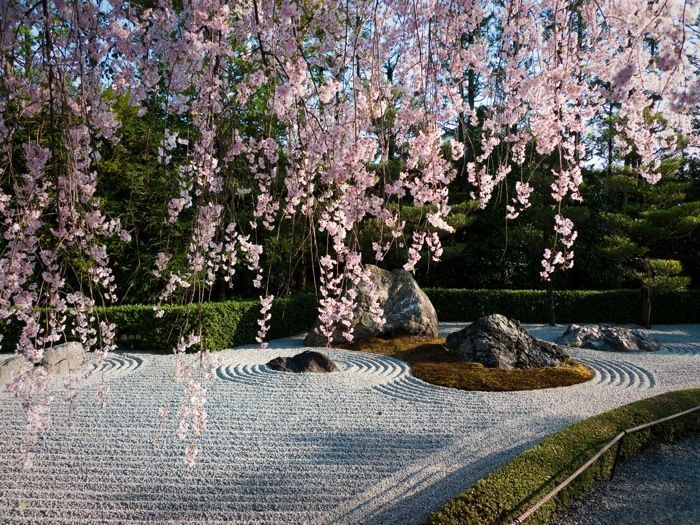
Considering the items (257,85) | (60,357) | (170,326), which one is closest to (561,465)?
(257,85)

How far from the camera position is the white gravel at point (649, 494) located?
10.7 ft

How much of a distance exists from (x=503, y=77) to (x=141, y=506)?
10.4 feet

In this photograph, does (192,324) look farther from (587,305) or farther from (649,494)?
(587,305)

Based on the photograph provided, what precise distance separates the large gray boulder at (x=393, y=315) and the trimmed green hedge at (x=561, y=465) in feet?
12.5

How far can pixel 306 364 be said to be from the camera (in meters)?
6.39

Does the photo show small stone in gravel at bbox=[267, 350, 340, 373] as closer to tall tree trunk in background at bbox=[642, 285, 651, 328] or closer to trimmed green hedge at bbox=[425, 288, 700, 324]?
trimmed green hedge at bbox=[425, 288, 700, 324]

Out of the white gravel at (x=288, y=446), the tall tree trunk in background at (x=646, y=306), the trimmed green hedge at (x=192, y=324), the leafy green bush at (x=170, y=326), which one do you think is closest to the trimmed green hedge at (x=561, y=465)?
the white gravel at (x=288, y=446)

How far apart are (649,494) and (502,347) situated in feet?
10.9

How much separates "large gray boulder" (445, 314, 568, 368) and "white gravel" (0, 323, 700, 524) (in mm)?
688

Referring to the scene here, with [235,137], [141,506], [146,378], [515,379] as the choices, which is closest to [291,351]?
[146,378]

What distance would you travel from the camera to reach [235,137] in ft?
9.88

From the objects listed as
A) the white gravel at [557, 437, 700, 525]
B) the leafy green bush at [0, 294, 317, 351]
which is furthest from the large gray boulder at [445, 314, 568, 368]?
the leafy green bush at [0, 294, 317, 351]

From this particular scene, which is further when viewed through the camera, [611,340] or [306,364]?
[611,340]

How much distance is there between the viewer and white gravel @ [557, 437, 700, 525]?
3.28m
